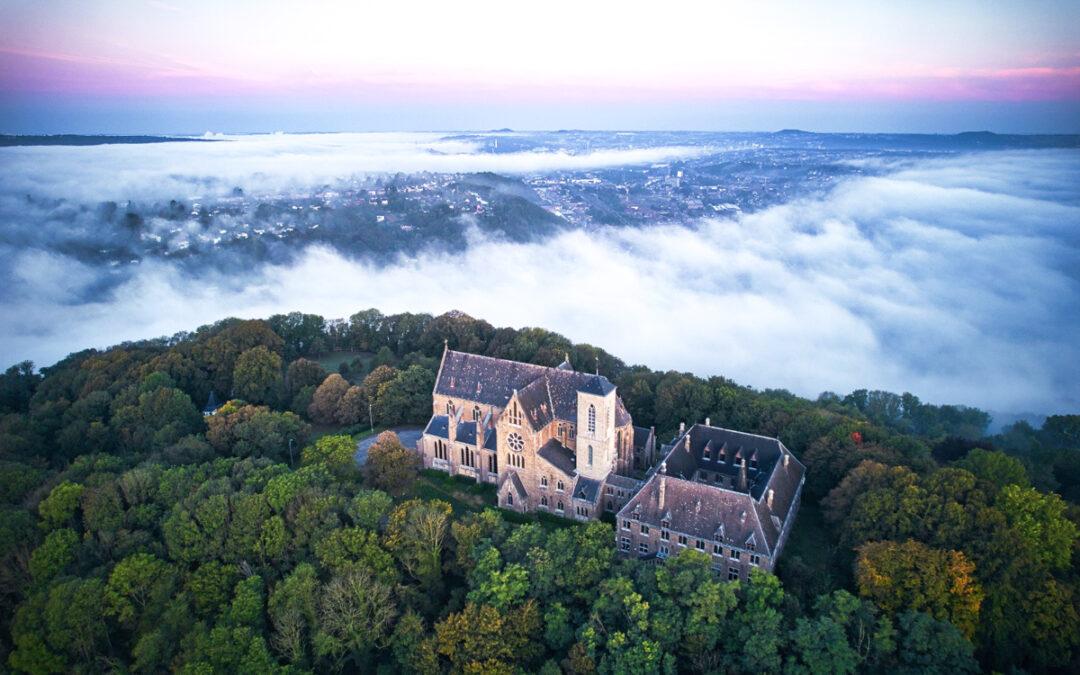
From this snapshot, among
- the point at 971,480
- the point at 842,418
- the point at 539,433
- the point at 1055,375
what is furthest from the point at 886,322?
the point at 539,433

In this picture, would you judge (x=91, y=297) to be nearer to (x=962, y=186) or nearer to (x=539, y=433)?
(x=539, y=433)

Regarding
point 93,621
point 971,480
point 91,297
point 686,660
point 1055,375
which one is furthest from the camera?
point 91,297

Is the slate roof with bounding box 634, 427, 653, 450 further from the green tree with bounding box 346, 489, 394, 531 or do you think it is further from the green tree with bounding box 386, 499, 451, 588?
the green tree with bounding box 346, 489, 394, 531

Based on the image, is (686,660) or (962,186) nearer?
(686,660)

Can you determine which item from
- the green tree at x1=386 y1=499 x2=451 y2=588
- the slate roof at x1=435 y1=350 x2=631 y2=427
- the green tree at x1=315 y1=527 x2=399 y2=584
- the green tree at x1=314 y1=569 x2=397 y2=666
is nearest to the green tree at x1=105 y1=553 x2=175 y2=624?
the green tree at x1=315 y1=527 x2=399 y2=584

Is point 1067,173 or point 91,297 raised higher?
point 1067,173

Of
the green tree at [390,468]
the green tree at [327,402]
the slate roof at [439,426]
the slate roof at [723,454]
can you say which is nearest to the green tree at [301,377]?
the green tree at [327,402]

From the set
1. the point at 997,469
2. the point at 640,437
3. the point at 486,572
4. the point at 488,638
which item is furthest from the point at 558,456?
the point at 997,469

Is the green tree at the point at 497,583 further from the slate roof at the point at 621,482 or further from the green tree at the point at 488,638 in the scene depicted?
the slate roof at the point at 621,482
